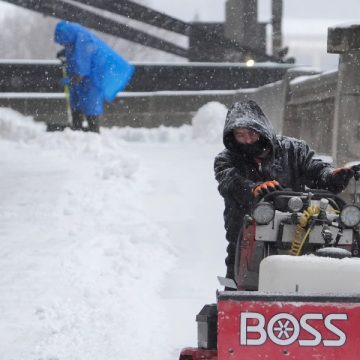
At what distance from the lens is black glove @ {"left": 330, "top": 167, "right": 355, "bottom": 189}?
4.67 meters

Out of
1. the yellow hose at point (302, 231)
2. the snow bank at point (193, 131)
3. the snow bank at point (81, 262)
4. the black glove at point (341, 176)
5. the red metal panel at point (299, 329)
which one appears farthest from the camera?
the snow bank at point (193, 131)

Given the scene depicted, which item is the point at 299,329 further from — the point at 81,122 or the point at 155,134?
the point at 155,134

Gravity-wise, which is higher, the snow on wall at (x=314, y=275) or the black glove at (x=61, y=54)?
the black glove at (x=61, y=54)

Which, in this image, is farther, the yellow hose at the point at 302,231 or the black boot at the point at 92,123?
the black boot at the point at 92,123

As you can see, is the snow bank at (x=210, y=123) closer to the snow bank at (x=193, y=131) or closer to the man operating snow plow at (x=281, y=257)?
the snow bank at (x=193, y=131)

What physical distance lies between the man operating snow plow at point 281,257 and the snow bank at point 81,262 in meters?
1.35

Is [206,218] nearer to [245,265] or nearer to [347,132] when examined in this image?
[347,132]

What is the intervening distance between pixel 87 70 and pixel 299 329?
41.8ft

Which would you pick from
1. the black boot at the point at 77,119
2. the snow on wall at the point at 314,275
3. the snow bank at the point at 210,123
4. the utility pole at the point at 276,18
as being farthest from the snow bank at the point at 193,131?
the snow on wall at the point at 314,275

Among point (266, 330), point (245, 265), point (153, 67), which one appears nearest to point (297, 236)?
point (245, 265)

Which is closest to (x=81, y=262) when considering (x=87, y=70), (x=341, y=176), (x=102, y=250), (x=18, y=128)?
(x=102, y=250)

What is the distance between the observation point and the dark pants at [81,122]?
52.2ft

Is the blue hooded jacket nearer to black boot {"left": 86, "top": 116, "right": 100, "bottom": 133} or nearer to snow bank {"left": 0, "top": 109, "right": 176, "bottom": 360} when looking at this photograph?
black boot {"left": 86, "top": 116, "right": 100, "bottom": 133}

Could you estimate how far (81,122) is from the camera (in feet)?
53.1
